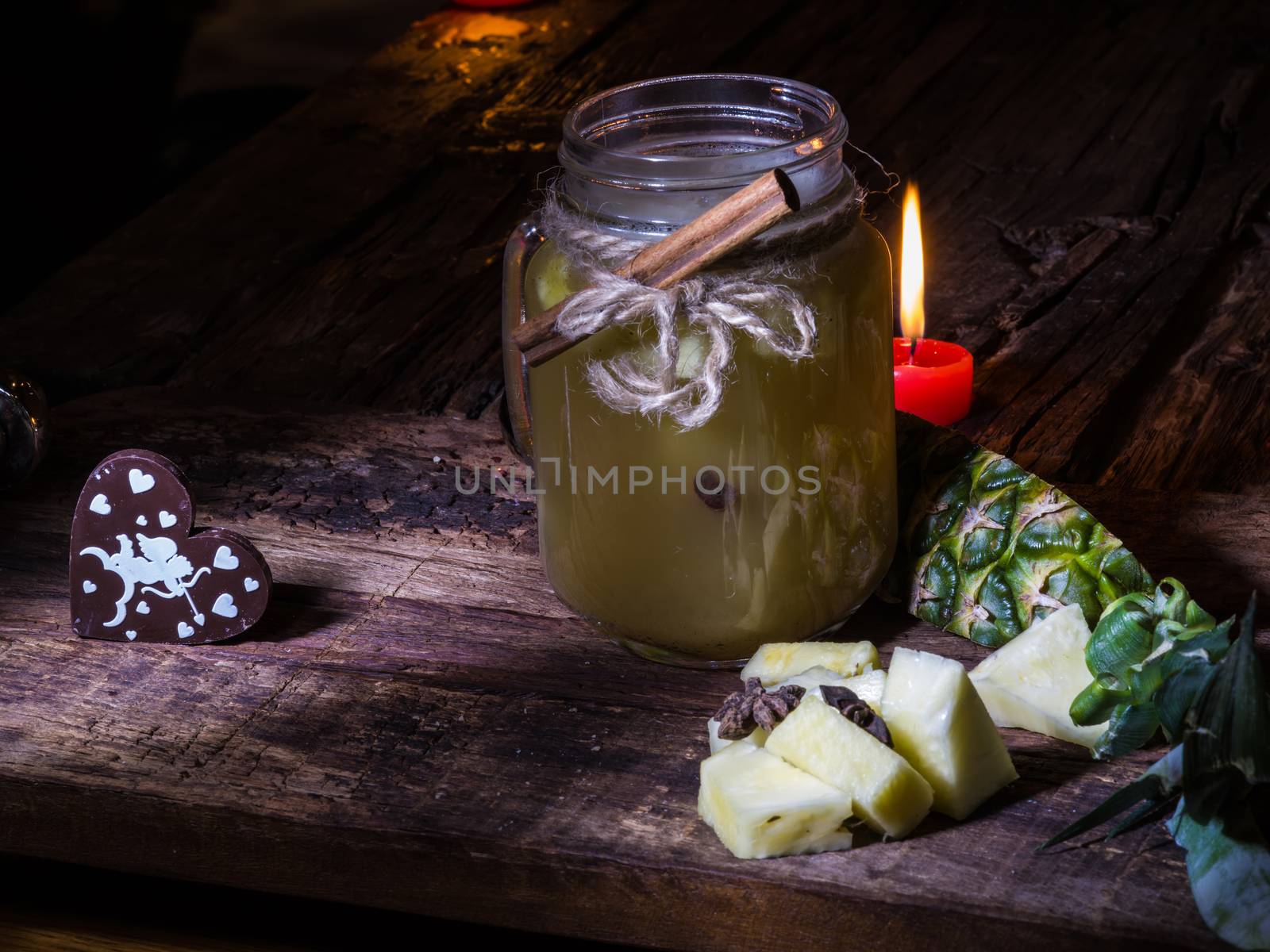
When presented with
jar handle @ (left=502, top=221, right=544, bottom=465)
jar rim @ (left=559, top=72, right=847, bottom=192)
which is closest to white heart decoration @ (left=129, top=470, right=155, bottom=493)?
jar handle @ (left=502, top=221, right=544, bottom=465)

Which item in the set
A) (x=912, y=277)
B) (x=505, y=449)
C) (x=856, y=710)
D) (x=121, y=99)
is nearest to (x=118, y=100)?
(x=121, y=99)

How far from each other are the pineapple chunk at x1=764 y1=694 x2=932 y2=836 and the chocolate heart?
0.44 meters

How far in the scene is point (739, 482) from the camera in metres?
0.97

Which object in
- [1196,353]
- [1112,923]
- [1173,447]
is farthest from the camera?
[1196,353]

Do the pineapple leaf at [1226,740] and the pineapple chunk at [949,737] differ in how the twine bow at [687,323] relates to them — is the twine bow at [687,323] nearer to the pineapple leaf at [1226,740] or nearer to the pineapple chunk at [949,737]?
the pineapple chunk at [949,737]

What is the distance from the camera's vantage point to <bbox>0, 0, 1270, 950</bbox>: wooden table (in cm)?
89

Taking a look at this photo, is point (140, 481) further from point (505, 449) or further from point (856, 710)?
point (856, 710)

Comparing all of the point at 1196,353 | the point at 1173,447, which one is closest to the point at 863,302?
the point at 1173,447

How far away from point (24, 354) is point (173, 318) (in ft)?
0.54

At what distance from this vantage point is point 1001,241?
1771 mm

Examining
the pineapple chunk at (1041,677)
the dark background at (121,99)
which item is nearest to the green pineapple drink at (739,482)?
the pineapple chunk at (1041,677)

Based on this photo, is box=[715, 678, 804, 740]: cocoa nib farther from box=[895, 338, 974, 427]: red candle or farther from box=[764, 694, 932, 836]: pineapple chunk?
box=[895, 338, 974, 427]: red candle

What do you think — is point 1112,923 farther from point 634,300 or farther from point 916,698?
point 634,300

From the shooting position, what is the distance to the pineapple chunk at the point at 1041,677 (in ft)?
3.16
